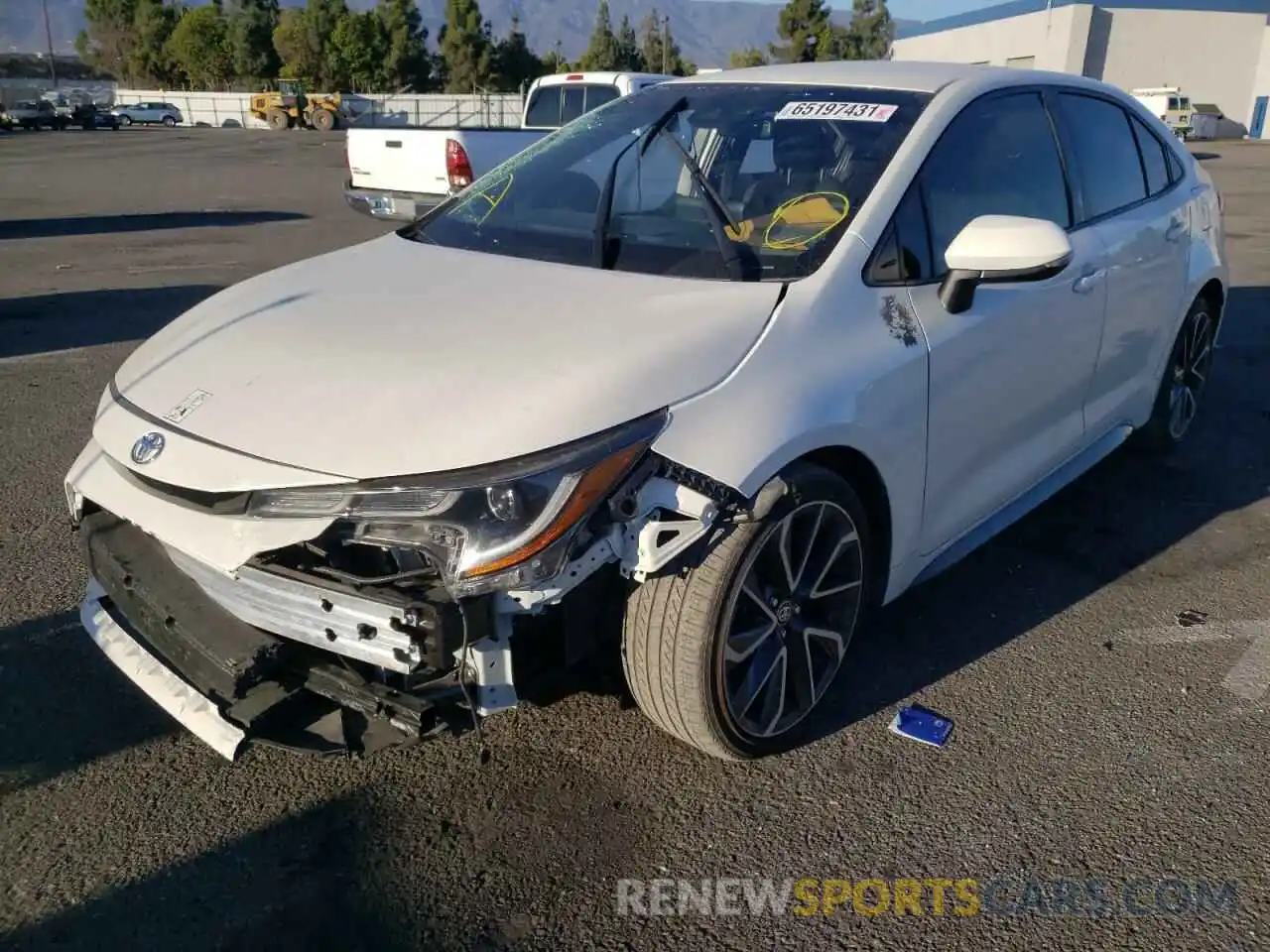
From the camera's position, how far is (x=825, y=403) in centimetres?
256

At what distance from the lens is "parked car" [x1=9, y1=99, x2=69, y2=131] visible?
49094 mm

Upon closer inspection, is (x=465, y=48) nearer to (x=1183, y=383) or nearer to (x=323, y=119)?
(x=323, y=119)

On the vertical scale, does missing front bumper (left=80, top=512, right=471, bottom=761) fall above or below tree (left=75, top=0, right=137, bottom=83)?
below

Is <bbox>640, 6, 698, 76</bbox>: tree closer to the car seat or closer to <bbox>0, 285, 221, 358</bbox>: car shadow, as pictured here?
<bbox>0, 285, 221, 358</bbox>: car shadow

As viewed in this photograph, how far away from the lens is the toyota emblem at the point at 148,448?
244 centimetres

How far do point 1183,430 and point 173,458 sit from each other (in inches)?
183

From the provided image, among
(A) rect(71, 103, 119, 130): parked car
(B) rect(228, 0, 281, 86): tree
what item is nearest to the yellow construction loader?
(A) rect(71, 103, 119, 130): parked car

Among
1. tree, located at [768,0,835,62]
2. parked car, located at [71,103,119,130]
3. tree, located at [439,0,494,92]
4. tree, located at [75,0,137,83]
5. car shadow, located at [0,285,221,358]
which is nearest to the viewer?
car shadow, located at [0,285,221,358]

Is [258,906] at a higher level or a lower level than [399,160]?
lower

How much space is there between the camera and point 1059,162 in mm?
3754

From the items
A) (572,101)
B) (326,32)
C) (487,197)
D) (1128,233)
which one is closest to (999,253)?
(1128,233)

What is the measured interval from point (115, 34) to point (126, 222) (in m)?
82.3

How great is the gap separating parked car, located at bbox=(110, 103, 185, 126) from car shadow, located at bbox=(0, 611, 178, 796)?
6140cm

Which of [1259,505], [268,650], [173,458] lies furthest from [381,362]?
[1259,505]
